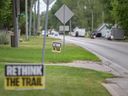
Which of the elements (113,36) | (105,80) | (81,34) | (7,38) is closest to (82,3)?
(81,34)

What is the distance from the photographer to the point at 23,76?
32.5ft

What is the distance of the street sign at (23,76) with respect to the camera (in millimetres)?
9859

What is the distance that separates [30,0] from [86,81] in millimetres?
61551

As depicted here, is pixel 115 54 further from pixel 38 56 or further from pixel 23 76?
pixel 23 76

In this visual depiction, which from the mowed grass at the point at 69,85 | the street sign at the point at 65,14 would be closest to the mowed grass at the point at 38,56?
the street sign at the point at 65,14

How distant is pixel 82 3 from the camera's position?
475 feet

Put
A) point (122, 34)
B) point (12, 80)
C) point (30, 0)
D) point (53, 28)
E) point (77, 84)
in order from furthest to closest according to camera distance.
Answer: point (53, 28), point (122, 34), point (30, 0), point (77, 84), point (12, 80)

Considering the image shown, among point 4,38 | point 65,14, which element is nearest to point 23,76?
point 65,14

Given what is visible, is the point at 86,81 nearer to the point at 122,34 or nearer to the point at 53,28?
the point at 122,34

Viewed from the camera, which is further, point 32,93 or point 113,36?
point 113,36

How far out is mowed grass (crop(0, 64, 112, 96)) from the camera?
12.4 meters

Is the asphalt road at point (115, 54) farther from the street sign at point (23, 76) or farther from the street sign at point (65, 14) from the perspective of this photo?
the street sign at point (23, 76)

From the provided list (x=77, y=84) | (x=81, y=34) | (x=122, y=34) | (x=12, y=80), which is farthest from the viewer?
(x=81, y=34)

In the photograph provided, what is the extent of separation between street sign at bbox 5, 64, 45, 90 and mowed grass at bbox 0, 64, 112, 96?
219 centimetres
